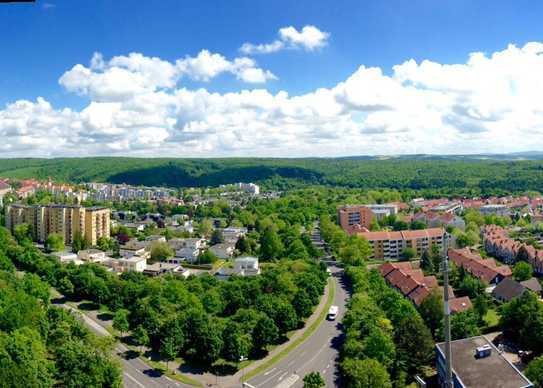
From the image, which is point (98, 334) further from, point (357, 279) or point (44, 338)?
point (357, 279)

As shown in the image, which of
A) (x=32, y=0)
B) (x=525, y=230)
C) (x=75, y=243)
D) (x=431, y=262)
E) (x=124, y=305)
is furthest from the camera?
(x=525, y=230)

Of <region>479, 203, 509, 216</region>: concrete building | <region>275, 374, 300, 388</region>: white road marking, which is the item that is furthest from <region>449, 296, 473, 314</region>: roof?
<region>479, 203, 509, 216</region>: concrete building

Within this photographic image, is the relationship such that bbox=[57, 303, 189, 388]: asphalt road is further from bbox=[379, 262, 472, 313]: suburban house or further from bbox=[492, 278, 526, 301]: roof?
bbox=[492, 278, 526, 301]: roof

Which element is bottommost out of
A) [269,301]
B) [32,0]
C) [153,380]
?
[153,380]

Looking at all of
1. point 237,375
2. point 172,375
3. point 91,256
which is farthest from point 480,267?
point 91,256

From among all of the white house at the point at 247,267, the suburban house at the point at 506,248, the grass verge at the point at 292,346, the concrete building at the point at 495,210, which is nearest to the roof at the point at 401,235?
the suburban house at the point at 506,248

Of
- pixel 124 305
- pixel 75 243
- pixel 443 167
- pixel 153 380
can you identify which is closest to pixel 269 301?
pixel 153 380

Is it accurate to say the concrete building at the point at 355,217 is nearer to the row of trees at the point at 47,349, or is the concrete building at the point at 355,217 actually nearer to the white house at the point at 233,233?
the white house at the point at 233,233
